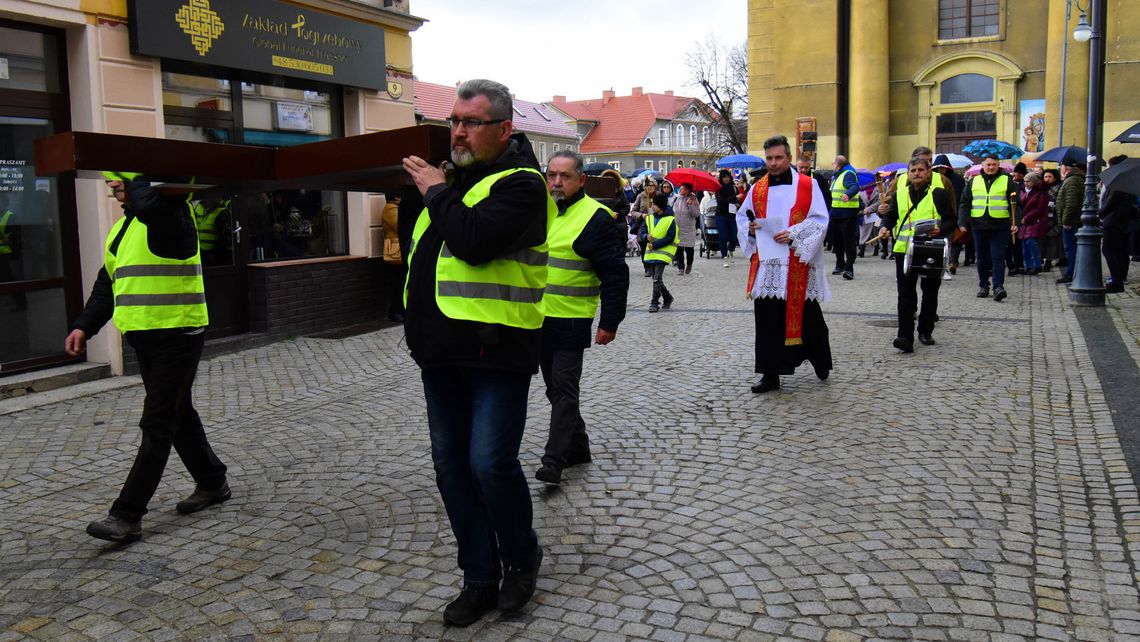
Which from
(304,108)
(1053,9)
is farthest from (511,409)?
(1053,9)

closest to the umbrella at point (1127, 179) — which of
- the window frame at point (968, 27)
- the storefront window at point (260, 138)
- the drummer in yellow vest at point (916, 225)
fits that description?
the drummer in yellow vest at point (916, 225)

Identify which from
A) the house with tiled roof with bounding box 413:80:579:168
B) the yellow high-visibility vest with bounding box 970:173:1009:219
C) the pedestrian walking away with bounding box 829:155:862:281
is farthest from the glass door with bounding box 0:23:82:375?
the house with tiled roof with bounding box 413:80:579:168

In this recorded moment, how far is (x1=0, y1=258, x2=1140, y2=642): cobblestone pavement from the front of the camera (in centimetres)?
370

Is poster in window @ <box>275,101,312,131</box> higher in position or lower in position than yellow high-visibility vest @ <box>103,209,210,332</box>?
higher

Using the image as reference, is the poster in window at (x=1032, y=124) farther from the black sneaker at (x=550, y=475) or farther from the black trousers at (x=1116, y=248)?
the black sneaker at (x=550, y=475)

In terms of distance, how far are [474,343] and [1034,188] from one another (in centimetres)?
1436

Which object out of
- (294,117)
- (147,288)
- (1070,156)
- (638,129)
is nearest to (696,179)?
(1070,156)

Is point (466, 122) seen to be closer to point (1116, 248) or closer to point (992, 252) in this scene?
point (992, 252)

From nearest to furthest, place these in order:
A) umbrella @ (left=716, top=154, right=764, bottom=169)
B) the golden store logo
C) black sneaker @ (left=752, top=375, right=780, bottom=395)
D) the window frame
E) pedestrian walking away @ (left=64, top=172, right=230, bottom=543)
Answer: pedestrian walking away @ (left=64, top=172, right=230, bottom=543), black sneaker @ (left=752, top=375, right=780, bottom=395), the golden store logo, umbrella @ (left=716, top=154, right=764, bottom=169), the window frame

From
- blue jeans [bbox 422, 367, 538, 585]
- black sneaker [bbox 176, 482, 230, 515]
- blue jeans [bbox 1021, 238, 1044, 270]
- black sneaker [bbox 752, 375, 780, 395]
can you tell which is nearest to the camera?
blue jeans [bbox 422, 367, 538, 585]

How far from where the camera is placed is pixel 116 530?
15.0 ft

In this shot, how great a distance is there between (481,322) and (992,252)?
1153 cm

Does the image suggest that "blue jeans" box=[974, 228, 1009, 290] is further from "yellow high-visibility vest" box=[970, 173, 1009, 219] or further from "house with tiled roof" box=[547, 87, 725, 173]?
"house with tiled roof" box=[547, 87, 725, 173]

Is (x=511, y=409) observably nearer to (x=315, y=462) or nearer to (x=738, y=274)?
(x=315, y=462)
